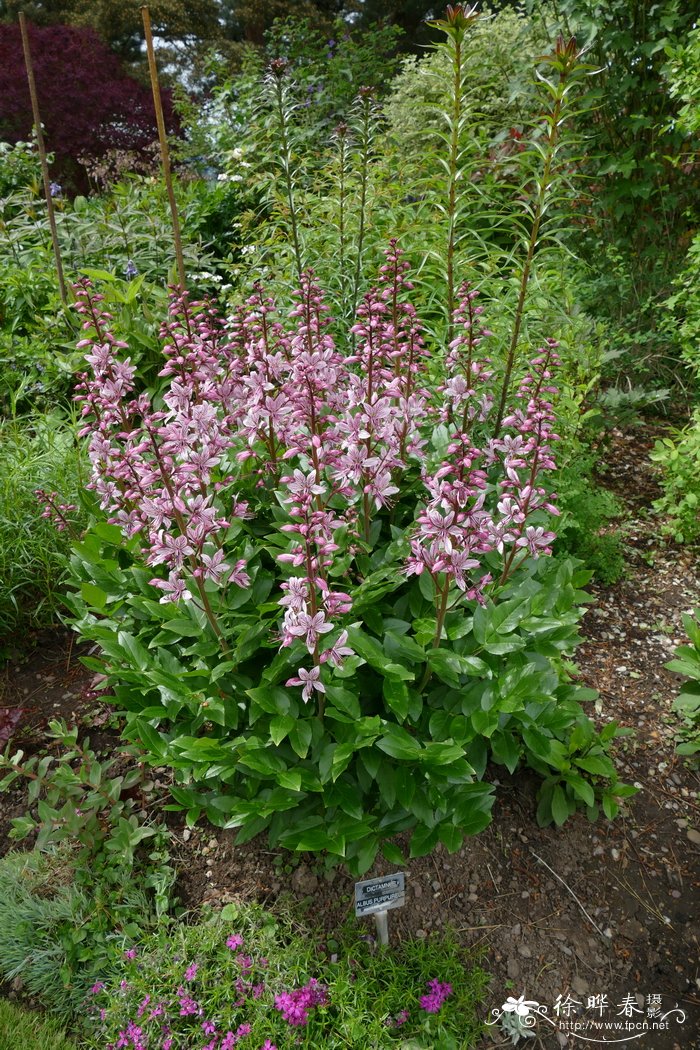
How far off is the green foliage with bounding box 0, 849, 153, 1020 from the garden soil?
206mm

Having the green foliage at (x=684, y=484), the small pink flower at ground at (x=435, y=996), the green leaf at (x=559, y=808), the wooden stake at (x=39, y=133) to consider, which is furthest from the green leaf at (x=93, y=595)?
the green foliage at (x=684, y=484)

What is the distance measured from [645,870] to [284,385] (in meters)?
2.01

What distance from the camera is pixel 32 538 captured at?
3.28m

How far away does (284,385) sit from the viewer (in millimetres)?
2084

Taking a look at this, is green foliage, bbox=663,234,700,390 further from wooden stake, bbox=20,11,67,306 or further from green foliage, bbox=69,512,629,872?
wooden stake, bbox=20,11,67,306

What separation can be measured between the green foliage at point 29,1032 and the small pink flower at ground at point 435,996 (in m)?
0.98

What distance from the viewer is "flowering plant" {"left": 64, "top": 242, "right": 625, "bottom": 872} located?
1888mm

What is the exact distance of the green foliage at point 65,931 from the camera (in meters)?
2.11

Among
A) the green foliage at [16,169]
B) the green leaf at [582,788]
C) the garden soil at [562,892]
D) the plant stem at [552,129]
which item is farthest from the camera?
the green foliage at [16,169]

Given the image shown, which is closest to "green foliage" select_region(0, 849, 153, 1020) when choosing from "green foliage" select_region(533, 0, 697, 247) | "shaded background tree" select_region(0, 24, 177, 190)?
"green foliage" select_region(533, 0, 697, 247)

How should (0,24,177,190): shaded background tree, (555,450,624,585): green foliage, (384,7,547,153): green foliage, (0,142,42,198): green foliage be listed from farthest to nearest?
1. (0,24,177,190): shaded background tree
2. (0,142,42,198): green foliage
3. (384,7,547,153): green foliage
4. (555,450,624,585): green foliage

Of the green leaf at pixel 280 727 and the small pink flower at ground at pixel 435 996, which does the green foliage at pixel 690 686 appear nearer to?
the small pink flower at ground at pixel 435 996

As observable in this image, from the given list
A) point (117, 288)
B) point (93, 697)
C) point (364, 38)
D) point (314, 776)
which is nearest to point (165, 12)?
point (364, 38)

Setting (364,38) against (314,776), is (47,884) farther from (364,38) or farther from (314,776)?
(364,38)
